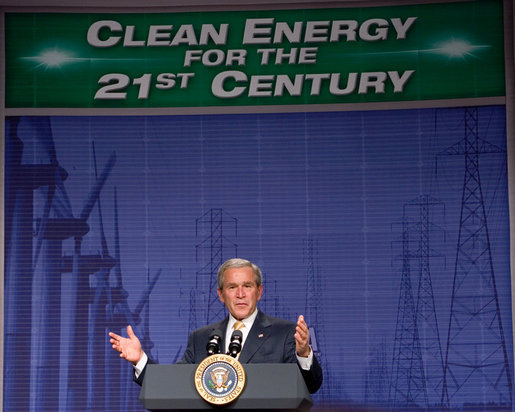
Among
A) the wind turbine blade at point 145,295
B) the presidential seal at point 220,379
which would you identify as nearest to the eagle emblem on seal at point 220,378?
the presidential seal at point 220,379

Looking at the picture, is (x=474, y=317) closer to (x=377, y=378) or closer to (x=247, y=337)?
(x=377, y=378)

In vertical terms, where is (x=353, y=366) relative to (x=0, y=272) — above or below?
below

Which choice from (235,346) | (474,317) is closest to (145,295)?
(474,317)

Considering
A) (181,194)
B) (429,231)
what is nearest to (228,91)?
(181,194)

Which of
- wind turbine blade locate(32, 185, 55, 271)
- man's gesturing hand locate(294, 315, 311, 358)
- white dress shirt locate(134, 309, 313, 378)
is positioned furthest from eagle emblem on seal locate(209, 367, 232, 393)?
wind turbine blade locate(32, 185, 55, 271)

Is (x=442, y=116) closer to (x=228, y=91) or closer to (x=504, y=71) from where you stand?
(x=504, y=71)

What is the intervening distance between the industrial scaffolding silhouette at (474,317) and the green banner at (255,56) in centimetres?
53

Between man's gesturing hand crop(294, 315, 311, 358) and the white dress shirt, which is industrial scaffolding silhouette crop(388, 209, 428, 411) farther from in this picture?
man's gesturing hand crop(294, 315, 311, 358)

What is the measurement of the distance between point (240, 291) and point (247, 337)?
189mm

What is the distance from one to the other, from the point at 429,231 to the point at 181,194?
151 cm

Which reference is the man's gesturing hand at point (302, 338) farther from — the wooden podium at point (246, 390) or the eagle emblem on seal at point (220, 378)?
the eagle emblem on seal at point (220, 378)

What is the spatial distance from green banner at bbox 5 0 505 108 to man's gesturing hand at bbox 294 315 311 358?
273 centimetres

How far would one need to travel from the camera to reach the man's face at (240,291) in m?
3.39

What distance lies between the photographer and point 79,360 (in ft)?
17.9
